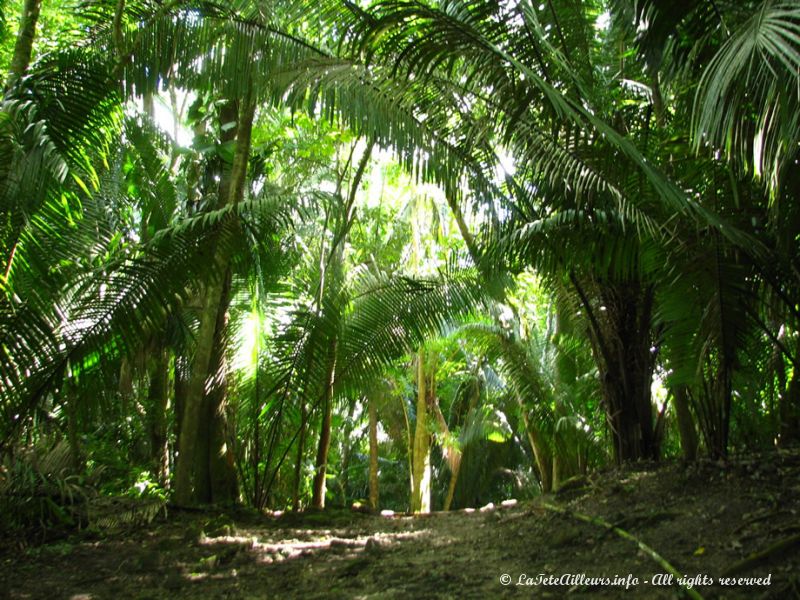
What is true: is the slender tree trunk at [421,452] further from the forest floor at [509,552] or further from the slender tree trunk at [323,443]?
the forest floor at [509,552]

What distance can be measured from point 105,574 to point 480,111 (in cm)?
370

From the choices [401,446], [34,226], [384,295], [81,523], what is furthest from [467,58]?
[401,446]

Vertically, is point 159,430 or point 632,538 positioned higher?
point 159,430

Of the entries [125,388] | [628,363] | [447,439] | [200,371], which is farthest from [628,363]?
[447,439]

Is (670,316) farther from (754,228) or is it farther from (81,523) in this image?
(81,523)

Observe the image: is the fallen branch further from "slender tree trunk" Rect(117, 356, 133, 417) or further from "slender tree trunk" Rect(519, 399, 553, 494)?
"slender tree trunk" Rect(117, 356, 133, 417)

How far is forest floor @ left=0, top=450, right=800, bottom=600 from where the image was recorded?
8.86ft

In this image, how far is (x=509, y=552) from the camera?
378cm

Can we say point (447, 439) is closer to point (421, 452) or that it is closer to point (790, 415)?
point (421, 452)

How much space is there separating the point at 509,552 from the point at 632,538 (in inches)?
31.9

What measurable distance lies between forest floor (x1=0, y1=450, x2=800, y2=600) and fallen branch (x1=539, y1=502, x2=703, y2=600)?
0.03 m

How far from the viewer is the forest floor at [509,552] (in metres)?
2.70

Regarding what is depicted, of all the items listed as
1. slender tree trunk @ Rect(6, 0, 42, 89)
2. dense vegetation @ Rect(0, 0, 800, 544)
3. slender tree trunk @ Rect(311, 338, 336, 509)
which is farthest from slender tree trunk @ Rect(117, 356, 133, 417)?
slender tree trunk @ Rect(6, 0, 42, 89)

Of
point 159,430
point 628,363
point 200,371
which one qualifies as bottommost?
point 159,430
